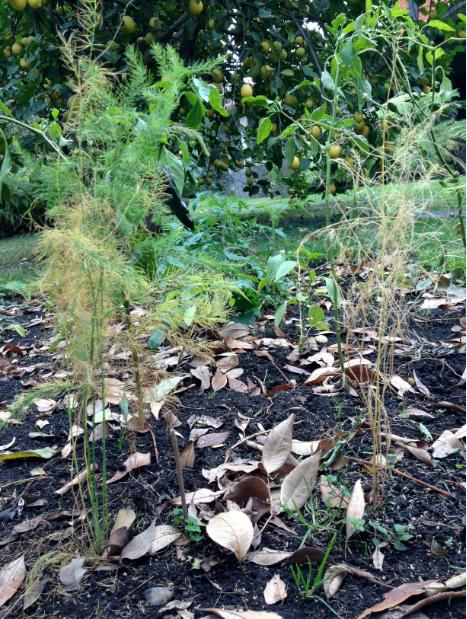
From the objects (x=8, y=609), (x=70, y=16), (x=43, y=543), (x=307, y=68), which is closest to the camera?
(x=8, y=609)

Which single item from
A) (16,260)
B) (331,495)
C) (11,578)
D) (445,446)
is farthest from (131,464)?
(16,260)

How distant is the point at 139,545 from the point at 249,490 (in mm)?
274

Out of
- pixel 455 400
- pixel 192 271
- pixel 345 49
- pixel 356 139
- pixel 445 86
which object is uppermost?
pixel 345 49

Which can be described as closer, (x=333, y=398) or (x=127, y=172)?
(x=127, y=172)

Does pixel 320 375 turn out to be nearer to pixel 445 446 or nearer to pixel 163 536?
pixel 445 446

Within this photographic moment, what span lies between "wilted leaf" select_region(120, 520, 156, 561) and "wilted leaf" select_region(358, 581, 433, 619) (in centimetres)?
45

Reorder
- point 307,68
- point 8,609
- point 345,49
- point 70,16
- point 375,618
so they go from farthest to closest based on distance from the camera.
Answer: point 307,68 → point 70,16 → point 345,49 → point 8,609 → point 375,618

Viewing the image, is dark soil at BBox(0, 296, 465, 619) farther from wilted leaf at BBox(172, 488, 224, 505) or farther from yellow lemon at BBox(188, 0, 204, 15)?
yellow lemon at BBox(188, 0, 204, 15)

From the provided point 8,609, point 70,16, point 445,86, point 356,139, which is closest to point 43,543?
point 8,609

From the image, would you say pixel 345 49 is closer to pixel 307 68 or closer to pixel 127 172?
pixel 127 172

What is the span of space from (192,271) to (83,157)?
49 centimetres

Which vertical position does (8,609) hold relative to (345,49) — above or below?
below

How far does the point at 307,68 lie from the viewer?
3916mm

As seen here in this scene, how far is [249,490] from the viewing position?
142 cm
